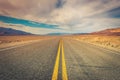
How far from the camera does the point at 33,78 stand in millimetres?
4016

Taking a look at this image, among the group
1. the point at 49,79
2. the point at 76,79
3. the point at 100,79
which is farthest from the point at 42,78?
the point at 100,79

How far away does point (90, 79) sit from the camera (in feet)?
13.3

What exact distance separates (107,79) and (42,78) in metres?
2.01

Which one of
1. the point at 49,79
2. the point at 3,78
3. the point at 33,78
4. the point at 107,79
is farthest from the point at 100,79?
the point at 3,78

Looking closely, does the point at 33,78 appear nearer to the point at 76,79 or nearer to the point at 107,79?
the point at 76,79

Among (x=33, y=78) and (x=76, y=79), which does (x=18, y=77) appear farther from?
(x=76, y=79)

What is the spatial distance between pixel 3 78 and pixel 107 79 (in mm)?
3149

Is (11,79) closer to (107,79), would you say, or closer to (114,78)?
(107,79)

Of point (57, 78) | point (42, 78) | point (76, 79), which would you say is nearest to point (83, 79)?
point (76, 79)

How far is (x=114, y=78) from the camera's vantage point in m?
4.26

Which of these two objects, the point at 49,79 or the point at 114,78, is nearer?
the point at 49,79

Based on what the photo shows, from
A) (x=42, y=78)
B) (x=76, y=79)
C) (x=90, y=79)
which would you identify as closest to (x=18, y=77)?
(x=42, y=78)

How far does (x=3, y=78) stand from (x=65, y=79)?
5.98 ft

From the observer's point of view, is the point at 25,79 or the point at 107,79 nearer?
the point at 25,79
